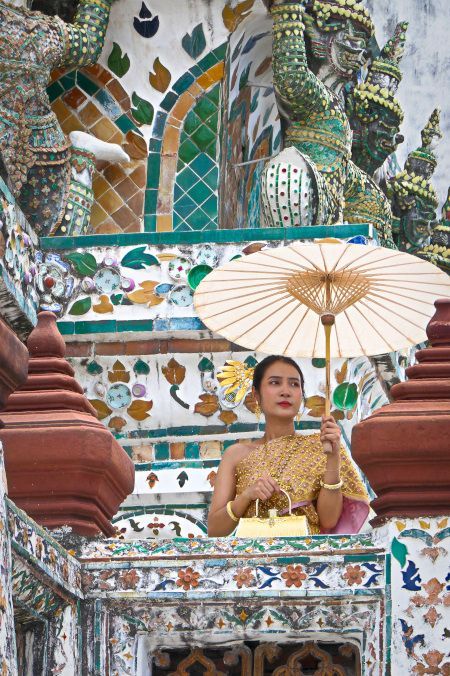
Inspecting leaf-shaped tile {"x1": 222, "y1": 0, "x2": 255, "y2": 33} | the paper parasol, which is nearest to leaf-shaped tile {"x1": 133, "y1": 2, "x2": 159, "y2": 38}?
leaf-shaped tile {"x1": 222, "y1": 0, "x2": 255, "y2": 33}

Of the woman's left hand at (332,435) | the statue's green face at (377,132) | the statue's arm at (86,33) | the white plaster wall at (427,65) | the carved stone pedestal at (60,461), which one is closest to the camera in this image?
the carved stone pedestal at (60,461)

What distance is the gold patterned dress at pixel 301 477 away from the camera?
12.2m

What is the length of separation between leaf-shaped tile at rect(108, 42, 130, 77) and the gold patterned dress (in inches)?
270

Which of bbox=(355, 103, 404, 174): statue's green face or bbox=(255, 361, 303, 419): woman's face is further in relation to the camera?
bbox=(355, 103, 404, 174): statue's green face

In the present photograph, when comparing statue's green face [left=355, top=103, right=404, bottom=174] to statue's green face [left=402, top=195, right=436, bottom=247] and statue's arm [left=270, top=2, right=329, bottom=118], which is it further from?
statue's arm [left=270, top=2, right=329, bottom=118]

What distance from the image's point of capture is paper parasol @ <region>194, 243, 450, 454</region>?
12.8 meters

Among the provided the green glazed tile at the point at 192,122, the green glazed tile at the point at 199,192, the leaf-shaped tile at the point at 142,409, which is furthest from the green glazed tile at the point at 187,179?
the leaf-shaped tile at the point at 142,409

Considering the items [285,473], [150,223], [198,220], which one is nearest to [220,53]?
Result: [198,220]

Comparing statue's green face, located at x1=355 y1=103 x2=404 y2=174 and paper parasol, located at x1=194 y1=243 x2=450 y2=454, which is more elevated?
statue's green face, located at x1=355 y1=103 x2=404 y2=174

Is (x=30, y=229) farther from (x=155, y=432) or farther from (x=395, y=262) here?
(x=395, y=262)

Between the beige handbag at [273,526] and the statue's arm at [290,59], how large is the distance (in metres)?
7.13

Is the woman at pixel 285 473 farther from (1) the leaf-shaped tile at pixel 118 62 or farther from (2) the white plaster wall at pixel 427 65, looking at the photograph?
(2) the white plaster wall at pixel 427 65

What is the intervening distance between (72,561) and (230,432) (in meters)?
5.20

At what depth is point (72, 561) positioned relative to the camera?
1151cm
